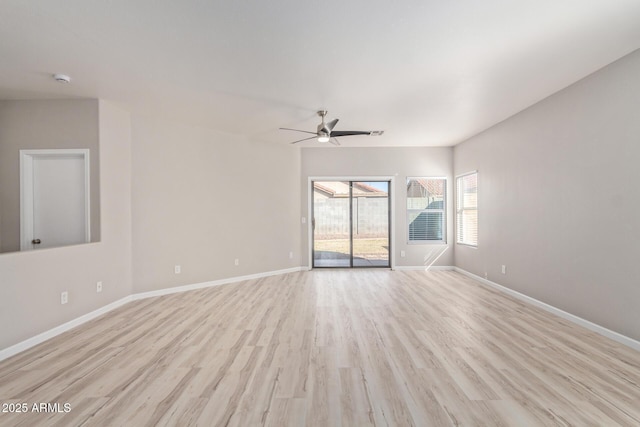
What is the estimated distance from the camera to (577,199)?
321 cm

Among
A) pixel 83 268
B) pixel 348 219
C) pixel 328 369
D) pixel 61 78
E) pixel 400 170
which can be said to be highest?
pixel 61 78

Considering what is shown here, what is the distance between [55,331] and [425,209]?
20.7ft

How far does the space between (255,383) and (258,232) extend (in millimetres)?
3664

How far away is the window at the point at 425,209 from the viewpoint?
248 inches

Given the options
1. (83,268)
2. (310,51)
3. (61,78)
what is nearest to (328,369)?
(310,51)

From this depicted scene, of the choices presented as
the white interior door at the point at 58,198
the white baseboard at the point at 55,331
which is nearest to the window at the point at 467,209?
the white baseboard at the point at 55,331

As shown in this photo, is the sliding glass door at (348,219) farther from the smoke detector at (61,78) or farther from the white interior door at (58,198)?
the smoke detector at (61,78)

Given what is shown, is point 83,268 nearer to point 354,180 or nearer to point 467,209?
point 354,180

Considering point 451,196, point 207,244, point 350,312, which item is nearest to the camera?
point 350,312

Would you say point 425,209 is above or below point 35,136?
below

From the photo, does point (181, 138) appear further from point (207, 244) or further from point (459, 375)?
point (459, 375)

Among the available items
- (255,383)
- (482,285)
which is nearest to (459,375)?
(255,383)

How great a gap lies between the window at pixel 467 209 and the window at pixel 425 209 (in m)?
0.36

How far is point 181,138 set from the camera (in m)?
4.55
